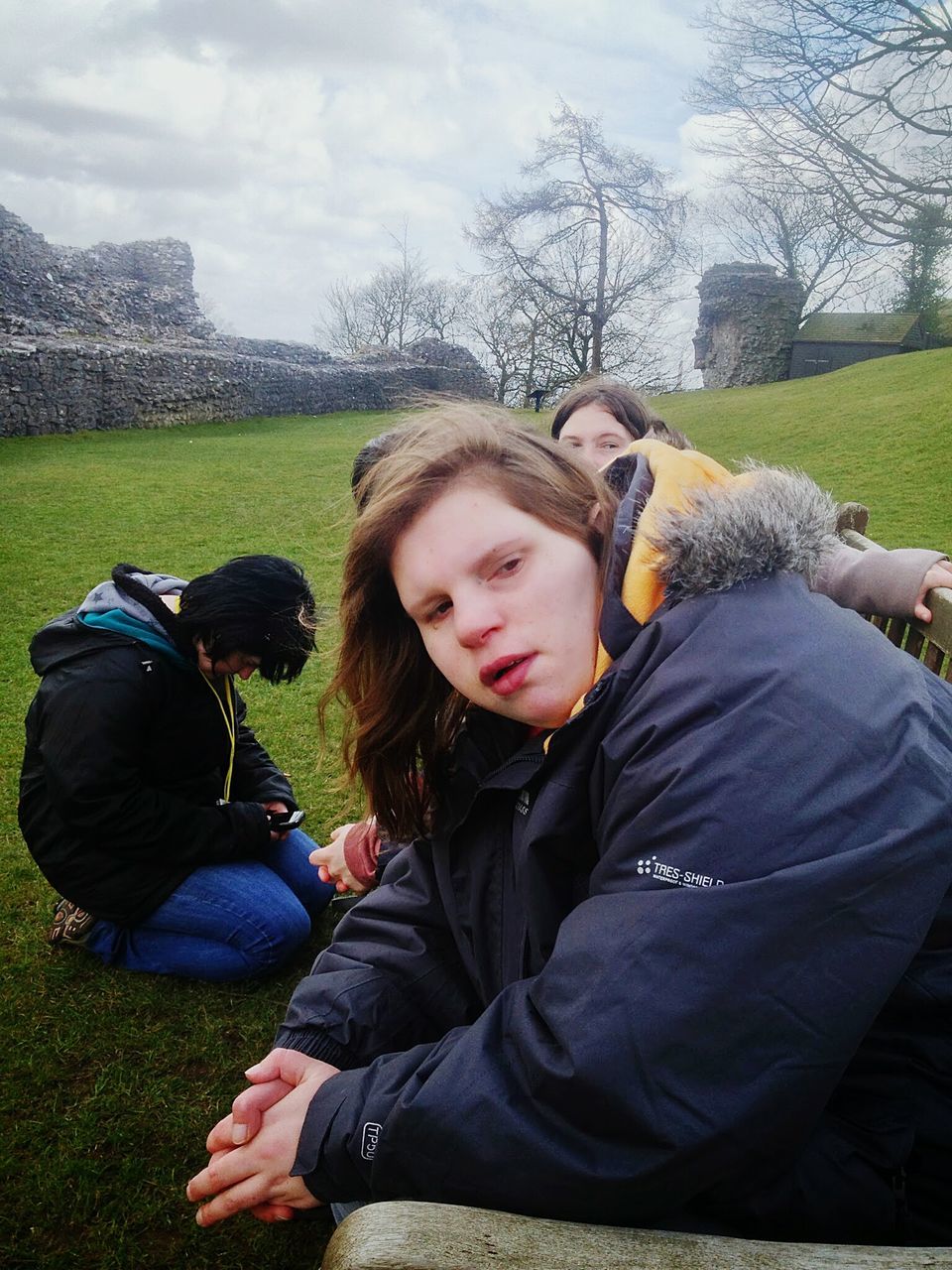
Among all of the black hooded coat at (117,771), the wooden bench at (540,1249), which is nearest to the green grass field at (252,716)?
the black hooded coat at (117,771)

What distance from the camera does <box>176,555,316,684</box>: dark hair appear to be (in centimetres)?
280

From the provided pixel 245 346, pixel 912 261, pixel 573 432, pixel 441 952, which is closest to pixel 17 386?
pixel 245 346

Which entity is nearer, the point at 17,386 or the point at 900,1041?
the point at 900,1041

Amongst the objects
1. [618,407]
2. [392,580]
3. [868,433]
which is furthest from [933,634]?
[868,433]

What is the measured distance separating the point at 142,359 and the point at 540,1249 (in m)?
18.3

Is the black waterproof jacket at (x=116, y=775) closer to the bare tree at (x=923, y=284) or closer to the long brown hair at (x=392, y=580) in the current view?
the long brown hair at (x=392, y=580)

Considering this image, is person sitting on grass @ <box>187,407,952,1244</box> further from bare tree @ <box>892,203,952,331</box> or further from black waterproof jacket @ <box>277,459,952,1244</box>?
bare tree @ <box>892,203,952,331</box>

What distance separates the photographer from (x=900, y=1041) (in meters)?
1.14

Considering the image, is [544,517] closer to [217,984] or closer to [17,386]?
[217,984]

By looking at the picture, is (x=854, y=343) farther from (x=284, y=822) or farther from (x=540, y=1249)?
(x=540, y=1249)

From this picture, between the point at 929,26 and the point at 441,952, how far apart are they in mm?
17644

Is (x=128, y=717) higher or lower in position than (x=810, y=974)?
lower

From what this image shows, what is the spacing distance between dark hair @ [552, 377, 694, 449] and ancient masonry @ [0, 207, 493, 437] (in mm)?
9095

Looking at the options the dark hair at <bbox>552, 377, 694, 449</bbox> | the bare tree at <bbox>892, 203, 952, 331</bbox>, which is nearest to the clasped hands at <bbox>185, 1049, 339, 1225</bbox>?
the dark hair at <bbox>552, 377, 694, 449</bbox>
